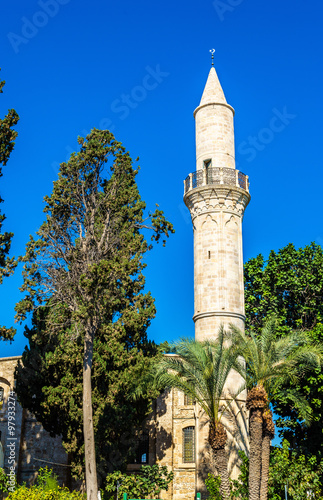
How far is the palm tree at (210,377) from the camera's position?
59.7 feet

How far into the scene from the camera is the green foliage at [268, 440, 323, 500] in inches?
805

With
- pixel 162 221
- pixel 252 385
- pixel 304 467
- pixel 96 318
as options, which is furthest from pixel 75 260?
pixel 304 467

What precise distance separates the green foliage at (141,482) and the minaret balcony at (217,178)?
11578 millimetres

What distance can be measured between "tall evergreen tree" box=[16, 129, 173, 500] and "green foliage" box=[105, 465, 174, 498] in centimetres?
322

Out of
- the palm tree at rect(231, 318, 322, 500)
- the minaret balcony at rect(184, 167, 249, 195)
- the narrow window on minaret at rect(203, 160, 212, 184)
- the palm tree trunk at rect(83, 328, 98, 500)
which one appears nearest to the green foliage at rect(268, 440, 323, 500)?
the palm tree at rect(231, 318, 322, 500)

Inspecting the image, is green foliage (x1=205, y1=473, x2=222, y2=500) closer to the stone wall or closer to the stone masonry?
the stone masonry

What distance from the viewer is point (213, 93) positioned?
26344 mm

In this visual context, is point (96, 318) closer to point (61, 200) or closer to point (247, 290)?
point (61, 200)

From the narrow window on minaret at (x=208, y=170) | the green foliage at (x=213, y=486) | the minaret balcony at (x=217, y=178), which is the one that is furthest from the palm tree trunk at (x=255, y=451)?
the narrow window on minaret at (x=208, y=170)

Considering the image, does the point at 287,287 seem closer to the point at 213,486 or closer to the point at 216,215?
the point at 216,215

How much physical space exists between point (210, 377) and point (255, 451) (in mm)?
2844

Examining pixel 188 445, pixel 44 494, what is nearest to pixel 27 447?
pixel 188 445

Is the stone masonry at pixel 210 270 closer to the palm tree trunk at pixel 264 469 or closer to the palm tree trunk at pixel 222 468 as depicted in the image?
the palm tree trunk at pixel 264 469

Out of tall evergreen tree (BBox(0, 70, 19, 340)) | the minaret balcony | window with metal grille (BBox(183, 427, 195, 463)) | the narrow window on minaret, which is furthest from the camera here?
window with metal grille (BBox(183, 427, 195, 463))
